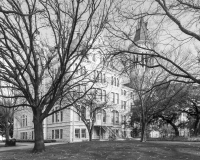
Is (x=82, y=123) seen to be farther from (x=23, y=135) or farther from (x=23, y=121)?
(x=23, y=121)

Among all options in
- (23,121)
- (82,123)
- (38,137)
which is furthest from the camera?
(23,121)

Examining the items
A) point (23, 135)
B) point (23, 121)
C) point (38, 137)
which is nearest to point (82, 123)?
point (23, 135)

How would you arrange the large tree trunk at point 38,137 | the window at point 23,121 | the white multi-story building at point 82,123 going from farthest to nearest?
the window at point 23,121 → the white multi-story building at point 82,123 → the large tree trunk at point 38,137

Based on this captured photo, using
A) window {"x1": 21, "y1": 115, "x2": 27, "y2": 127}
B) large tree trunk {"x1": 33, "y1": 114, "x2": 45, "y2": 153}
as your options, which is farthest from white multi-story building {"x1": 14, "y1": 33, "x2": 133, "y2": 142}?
large tree trunk {"x1": 33, "y1": 114, "x2": 45, "y2": 153}

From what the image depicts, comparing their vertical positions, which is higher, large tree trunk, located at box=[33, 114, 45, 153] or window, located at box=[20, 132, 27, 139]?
large tree trunk, located at box=[33, 114, 45, 153]

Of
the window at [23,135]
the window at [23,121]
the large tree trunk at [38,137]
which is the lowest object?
the window at [23,135]

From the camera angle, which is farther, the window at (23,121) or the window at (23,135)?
the window at (23,121)

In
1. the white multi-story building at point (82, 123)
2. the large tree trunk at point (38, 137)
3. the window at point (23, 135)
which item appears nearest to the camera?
the large tree trunk at point (38, 137)

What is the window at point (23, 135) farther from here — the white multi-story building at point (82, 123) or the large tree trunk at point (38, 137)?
the large tree trunk at point (38, 137)

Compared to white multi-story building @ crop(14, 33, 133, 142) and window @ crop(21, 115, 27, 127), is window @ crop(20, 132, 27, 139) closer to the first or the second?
white multi-story building @ crop(14, 33, 133, 142)

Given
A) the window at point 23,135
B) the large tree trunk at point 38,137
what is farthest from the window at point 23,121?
the large tree trunk at point 38,137

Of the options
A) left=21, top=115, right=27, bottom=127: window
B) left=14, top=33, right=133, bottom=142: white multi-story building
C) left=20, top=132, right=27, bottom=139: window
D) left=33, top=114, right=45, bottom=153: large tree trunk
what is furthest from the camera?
left=21, top=115, right=27, bottom=127: window

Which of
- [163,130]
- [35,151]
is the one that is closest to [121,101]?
[163,130]

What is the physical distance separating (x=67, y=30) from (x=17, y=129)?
5015cm
